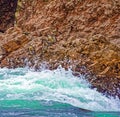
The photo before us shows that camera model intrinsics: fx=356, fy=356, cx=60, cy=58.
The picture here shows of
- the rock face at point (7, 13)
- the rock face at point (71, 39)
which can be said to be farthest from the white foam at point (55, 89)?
the rock face at point (7, 13)

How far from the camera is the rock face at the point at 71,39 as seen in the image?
333 inches

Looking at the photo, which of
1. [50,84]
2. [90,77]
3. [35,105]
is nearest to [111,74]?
[90,77]

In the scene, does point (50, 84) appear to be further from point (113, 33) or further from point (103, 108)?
point (113, 33)

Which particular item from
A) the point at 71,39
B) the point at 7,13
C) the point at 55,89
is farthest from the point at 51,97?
the point at 7,13

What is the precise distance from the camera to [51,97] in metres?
7.17

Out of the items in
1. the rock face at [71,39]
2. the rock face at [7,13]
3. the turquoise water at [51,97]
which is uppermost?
the rock face at [7,13]

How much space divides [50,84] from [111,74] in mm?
1410

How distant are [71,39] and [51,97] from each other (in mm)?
3399

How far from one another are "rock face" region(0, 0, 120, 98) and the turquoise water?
15.8 inches

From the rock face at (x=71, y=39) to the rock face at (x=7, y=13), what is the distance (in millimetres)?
1637

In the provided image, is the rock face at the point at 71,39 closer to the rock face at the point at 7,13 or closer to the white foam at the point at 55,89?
the white foam at the point at 55,89

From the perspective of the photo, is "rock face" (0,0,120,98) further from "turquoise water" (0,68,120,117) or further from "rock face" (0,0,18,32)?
"rock face" (0,0,18,32)

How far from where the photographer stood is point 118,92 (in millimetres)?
7711

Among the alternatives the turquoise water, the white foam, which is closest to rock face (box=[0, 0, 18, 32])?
the white foam
